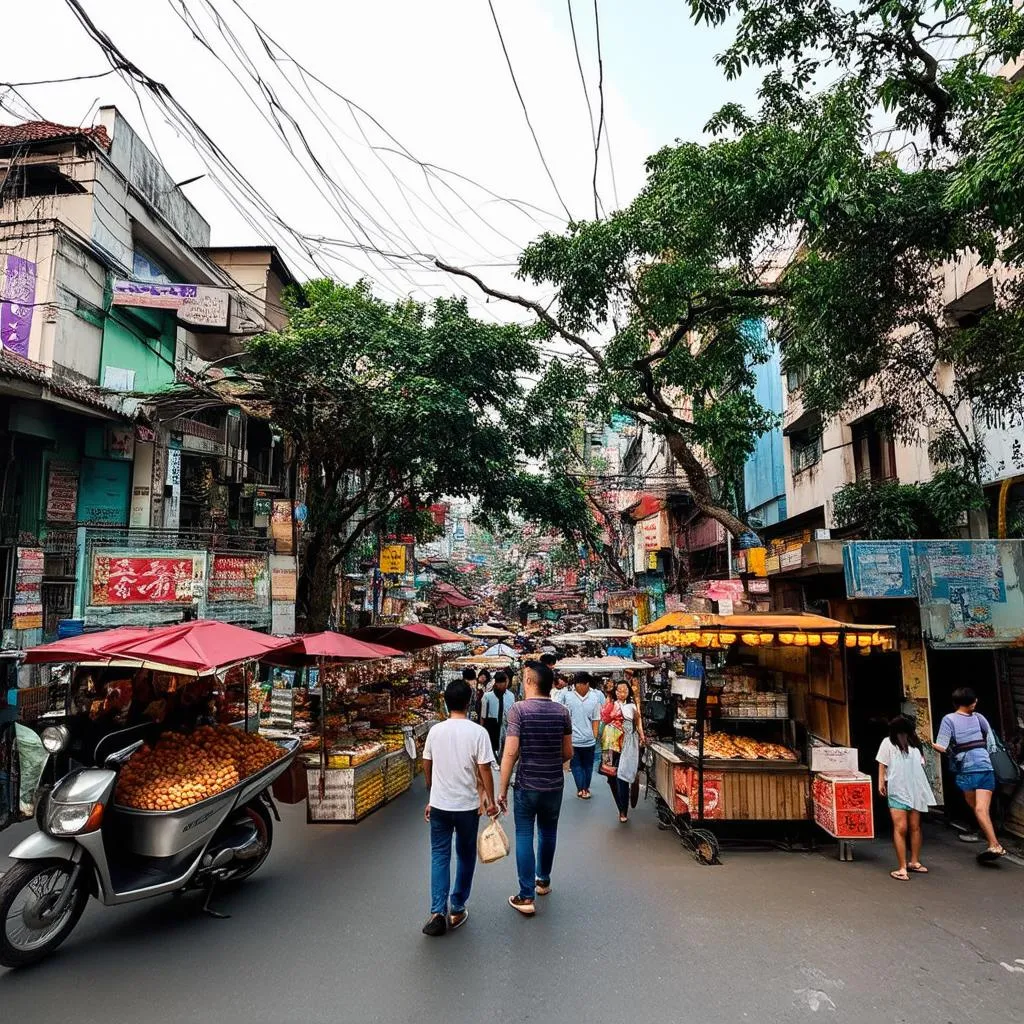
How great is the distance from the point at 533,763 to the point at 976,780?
4742mm

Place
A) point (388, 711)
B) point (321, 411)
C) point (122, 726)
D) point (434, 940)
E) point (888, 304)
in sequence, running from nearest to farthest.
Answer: point (434, 940) < point (122, 726) < point (888, 304) < point (388, 711) < point (321, 411)

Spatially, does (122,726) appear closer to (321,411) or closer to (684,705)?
(684,705)

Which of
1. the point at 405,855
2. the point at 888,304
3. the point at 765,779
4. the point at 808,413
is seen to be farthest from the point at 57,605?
the point at 808,413

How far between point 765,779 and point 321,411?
1074cm

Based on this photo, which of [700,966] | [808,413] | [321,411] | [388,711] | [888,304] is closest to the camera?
[700,966]

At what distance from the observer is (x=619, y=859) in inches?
268

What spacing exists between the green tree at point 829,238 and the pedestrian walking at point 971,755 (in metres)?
4.06

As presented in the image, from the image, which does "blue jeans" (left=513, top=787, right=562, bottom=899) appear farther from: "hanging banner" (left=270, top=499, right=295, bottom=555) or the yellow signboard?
the yellow signboard

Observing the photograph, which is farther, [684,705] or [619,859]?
[684,705]

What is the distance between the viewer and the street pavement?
3.89 meters

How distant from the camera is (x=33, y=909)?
14.5ft

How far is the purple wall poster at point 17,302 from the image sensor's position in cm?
1203

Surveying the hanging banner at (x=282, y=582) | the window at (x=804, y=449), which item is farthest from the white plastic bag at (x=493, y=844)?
the window at (x=804, y=449)

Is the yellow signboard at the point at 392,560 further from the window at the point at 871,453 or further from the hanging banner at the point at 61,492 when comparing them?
the window at the point at 871,453
